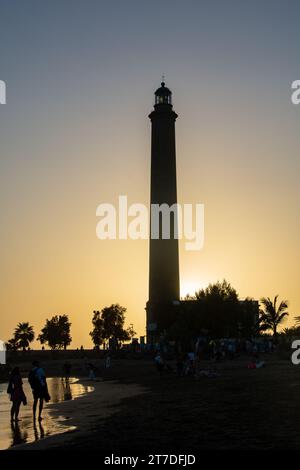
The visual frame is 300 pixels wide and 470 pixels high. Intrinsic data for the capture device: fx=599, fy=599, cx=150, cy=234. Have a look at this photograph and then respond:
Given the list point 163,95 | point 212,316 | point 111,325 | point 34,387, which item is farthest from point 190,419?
point 111,325

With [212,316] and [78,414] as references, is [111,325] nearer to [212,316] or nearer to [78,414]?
[212,316]

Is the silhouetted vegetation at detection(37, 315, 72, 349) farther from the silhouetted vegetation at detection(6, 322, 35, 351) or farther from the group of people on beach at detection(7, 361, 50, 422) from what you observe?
the group of people on beach at detection(7, 361, 50, 422)

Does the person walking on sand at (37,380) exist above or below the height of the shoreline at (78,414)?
above

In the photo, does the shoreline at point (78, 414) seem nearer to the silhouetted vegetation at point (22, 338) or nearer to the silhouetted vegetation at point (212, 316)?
the silhouetted vegetation at point (212, 316)

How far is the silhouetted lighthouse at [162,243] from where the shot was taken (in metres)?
74.0

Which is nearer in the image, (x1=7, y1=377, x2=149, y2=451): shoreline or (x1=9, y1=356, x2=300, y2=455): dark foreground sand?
(x1=9, y1=356, x2=300, y2=455): dark foreground sand

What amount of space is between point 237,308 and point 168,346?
857 centimetres

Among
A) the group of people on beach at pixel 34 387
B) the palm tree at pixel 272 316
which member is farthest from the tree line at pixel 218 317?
the group of people on beach at pixel 34 387

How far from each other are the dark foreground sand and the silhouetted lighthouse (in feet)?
152

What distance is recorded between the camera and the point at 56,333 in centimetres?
12338

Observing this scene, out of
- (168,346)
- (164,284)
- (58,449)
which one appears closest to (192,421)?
(58,449)

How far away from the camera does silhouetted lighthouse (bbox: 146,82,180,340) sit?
2913 inches

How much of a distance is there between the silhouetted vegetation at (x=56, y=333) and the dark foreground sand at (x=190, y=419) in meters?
98.7

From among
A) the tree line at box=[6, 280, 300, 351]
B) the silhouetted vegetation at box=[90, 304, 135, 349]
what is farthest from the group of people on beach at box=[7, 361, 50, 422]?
the silhouetted vegetation at box=[90, 304, 135, 349]
